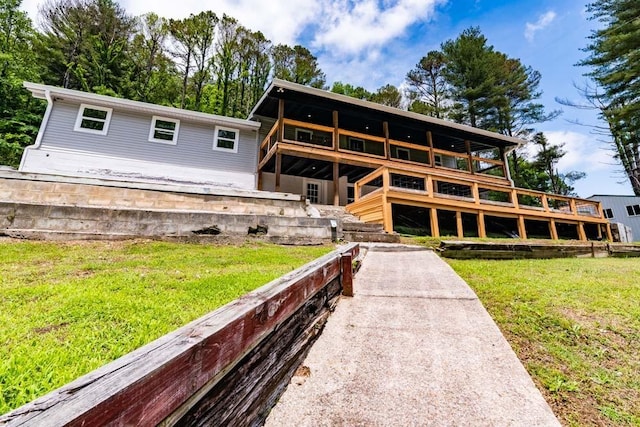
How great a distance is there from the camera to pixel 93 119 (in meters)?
10.6

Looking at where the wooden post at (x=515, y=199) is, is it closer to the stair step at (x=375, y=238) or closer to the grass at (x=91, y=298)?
the stair step at (x=375, y=238)

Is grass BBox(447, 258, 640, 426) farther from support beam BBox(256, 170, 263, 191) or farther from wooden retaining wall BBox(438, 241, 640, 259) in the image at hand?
support beam BBox(256, 170, 263, 191)

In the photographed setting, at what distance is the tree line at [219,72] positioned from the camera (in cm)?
1752

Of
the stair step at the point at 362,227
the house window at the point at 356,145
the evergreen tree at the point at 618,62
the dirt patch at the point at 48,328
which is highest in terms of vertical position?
the evergreen tree at the point at 618,62

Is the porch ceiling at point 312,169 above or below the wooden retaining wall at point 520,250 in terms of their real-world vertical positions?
above

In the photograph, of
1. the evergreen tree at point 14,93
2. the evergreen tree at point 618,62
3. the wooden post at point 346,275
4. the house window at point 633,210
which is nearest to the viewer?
the wooden post at point 346,275

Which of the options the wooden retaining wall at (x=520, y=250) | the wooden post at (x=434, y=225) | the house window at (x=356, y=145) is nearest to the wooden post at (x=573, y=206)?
the wooden retaining wall at (x=520, y=250)

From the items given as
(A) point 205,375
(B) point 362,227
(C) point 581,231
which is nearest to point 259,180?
(B) point 362,227

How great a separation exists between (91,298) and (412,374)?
254 centimetres

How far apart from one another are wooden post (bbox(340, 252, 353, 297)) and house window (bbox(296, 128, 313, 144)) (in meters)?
11.4

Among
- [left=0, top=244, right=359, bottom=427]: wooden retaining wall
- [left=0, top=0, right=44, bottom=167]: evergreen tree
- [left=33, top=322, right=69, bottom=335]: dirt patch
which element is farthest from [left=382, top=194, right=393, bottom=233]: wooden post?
[left=0, top=0, right=44, bottom=167]: evergreen tree

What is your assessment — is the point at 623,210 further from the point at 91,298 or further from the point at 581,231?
the point at 91,298

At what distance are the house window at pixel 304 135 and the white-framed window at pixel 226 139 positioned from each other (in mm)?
2923

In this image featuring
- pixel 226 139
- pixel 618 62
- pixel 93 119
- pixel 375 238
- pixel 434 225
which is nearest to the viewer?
pixel 375 238
